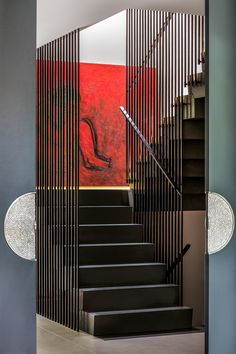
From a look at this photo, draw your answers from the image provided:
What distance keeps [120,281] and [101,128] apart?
3.38m

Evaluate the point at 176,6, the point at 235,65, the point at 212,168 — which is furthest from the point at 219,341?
the point at 176,6

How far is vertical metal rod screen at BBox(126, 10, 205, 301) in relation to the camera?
8.17 meters

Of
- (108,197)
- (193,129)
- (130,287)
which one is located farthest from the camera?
(108,197)

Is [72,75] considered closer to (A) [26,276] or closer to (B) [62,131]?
(B) [62,131]

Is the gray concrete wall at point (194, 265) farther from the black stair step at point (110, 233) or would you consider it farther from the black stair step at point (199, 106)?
the black stair step at point (199, 106)

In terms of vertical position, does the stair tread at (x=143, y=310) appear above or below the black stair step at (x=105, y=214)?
below

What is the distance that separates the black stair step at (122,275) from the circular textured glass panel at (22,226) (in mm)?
3637

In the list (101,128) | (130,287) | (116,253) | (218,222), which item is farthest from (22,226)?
(101,128)

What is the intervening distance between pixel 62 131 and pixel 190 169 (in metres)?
1.54

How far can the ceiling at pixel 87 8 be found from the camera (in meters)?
6.32

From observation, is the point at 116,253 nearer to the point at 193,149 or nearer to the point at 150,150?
the point at 150,150

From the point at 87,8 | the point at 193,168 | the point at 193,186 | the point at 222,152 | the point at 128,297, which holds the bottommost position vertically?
the point at 128,297

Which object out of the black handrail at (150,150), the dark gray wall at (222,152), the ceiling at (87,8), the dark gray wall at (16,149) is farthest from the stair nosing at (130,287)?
the dark gray wall at (16,149)

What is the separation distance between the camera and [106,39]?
1049cm
